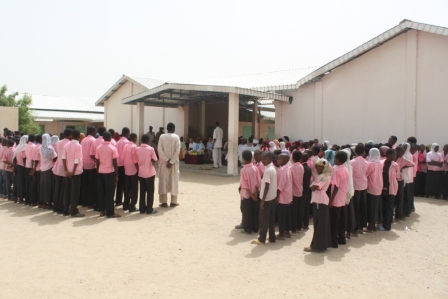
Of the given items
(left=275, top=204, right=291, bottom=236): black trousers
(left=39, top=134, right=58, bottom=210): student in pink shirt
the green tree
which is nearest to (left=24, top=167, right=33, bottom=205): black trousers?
(left=39, top=134, right=58, bottom=210): student in pink shirt

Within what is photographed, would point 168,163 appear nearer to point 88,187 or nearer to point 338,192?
point 88,187

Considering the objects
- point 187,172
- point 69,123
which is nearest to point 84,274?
point 187,172

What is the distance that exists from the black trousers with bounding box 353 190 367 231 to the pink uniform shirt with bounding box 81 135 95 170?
544cm

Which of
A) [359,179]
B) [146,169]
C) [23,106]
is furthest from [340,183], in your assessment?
[23,106]

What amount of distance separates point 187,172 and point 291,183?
977cm

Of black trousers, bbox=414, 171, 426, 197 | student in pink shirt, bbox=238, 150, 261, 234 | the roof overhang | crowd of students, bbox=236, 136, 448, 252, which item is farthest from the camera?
the roof overhang

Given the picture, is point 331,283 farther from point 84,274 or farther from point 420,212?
point 420,212

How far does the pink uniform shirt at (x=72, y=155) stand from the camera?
7707 mm

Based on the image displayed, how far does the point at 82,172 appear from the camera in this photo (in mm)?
8469

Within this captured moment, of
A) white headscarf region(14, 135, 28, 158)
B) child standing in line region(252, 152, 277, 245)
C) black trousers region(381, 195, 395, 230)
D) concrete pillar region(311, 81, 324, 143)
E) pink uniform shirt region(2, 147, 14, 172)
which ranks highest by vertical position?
concrete pillar region(311, 81, 324, 143)

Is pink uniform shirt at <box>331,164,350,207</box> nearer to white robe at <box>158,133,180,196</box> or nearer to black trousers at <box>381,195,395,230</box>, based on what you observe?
black trousers at <box>381,195,395,230</box>

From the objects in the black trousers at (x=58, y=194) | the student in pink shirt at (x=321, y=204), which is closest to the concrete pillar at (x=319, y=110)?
the student in pink shirt at (x=321, y=204)

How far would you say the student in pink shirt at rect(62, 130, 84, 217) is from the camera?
771 centimetres

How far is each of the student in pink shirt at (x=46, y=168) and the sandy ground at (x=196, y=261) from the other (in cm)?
61
